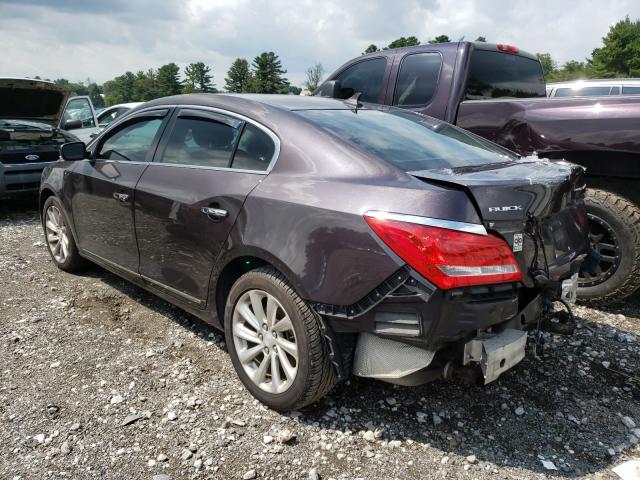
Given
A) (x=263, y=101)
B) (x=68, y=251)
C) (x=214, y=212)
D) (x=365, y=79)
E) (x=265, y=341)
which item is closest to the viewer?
(x=265, y=341)

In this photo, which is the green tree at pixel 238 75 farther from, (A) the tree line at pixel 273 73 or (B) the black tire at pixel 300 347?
(B) the black tire at pixel 300 347

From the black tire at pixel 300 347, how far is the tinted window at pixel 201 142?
754mm

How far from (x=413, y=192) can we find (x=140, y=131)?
2342 mm

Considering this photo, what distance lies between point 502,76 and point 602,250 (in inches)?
81.7

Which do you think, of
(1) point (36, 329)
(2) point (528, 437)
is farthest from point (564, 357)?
(1) point (36, 329)

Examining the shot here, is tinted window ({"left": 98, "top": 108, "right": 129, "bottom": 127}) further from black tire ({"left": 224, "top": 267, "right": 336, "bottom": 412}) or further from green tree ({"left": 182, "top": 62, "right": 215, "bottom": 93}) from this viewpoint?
green tree ({"left": 182, "top": 62, "right": 215, "bottom": 93})

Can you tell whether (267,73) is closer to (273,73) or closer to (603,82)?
(273,73)

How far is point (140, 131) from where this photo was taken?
12.0 ft

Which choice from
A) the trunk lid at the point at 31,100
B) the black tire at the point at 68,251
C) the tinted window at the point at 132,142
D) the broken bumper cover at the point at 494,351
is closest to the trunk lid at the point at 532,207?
the broken bumper cover at the point at 494,351

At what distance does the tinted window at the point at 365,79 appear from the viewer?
539cm

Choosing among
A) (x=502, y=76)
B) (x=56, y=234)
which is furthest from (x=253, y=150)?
(x=502, y=76)

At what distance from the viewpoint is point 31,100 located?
7.88 metres

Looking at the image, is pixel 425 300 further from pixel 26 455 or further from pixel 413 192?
pixel 26 455

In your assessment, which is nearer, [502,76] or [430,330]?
[430,330]
